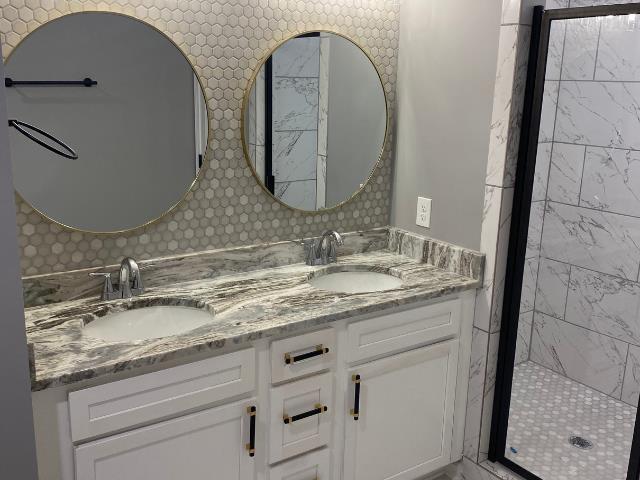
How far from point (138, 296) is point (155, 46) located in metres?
0.79

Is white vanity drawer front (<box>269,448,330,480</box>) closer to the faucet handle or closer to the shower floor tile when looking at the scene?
the faucet handle

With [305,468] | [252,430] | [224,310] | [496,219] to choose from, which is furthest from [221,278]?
[496,219]

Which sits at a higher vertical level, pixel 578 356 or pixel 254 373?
pixel 254 373

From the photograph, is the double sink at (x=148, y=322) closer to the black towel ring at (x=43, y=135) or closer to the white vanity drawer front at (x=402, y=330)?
the white vanity drawer front at (x=402, y=330)

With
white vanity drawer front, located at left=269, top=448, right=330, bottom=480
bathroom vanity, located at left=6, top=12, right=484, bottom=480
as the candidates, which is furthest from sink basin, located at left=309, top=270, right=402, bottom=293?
white vanity drawer front, located at left=269, top=448, right=330, bottom=480

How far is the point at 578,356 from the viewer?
3.13m

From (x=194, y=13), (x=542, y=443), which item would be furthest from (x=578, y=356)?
(x=194, y=13)

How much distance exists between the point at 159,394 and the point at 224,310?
359 millimetres

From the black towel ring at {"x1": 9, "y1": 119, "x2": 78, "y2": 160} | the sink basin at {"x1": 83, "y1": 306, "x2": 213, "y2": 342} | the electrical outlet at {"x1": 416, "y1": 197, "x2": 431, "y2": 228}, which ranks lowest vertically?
the sink basin at {"x1": 83, "y1": 306, "x2": 213, "y2": 342}

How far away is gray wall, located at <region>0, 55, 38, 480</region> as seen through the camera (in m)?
1.07

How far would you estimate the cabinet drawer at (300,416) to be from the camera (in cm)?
197

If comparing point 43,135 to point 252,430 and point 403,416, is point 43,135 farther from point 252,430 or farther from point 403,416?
point 403,416

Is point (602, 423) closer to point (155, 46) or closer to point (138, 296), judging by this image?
point (138, 296)

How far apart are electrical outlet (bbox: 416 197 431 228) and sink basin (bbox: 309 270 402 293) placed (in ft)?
0.86
